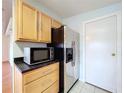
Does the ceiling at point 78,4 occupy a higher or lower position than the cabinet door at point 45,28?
higher

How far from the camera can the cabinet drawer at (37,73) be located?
1450 millimetres

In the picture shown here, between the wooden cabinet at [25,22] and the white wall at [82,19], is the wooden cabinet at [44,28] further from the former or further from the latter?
the white wall at [82,19]

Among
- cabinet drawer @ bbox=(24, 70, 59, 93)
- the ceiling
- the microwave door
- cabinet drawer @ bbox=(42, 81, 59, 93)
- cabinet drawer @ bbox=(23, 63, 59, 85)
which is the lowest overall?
cabinet drawer @ bbox=(42, 81, 59, 93)

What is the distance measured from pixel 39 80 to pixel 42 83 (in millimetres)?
124

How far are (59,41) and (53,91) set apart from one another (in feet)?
3.87

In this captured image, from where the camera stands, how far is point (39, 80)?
1715 mm

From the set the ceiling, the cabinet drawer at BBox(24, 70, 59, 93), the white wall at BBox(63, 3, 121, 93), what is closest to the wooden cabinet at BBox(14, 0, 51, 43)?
the ceiling

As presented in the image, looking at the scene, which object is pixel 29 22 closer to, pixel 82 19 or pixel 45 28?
pixel 45 28

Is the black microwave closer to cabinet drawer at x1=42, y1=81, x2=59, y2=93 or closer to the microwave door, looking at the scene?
the microwave door

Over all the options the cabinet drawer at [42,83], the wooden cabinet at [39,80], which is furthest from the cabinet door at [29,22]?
the cabinet drawer at [42,83]

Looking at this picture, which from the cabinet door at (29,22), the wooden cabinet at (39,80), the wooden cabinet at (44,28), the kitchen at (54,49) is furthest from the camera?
the wooden cabinet at (44,28)

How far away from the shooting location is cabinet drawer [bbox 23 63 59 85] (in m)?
1.45

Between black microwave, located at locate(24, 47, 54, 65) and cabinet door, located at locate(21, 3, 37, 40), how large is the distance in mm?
295

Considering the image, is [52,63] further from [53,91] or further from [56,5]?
[56,5]
